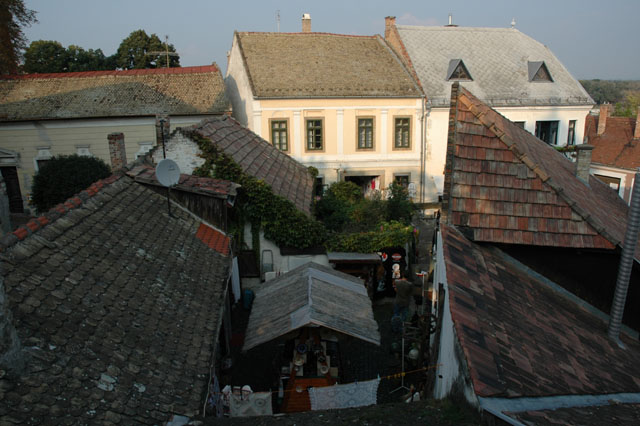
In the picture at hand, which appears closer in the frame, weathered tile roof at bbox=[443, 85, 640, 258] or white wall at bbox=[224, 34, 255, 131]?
weathered tile roof at bbox=[443, 85, 640, 258]

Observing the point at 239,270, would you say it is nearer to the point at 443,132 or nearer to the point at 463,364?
the point at 463,364

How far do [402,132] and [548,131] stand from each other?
27.6ft

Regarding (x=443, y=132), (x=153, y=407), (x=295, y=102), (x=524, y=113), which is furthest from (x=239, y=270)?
(x=524, y=113)

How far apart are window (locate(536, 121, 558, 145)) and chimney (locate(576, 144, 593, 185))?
1672 cm

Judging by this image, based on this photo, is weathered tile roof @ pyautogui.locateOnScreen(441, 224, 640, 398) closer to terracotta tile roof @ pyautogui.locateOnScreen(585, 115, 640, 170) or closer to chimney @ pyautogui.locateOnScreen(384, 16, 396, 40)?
terracotta tile roof @ pyautogui.locateOnScreen(585, 115, 640, 170)

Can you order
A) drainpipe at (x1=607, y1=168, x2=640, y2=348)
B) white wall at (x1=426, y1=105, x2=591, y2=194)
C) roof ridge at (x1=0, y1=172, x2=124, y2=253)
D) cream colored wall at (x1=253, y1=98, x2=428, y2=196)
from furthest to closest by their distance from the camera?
white wall at (x1=426, y1=105, x2=591, y2=194), cream colored wall at (x1=253, y1=98, x2=428, y2=196), roof ridge at (x1=0, y1=172, x2=124, y2=253), drainpipe at (x1=607, y1=168, x2=640, y2=348)

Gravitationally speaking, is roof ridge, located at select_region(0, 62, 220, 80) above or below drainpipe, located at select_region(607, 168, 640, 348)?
above

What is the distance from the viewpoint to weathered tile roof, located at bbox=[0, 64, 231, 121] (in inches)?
905

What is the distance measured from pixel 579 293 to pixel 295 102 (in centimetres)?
1819

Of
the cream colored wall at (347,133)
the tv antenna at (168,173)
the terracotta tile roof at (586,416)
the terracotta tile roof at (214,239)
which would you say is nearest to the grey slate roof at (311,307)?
the terracotta tile roof at (214,239)

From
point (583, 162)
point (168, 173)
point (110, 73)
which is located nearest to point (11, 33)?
point (110, 73)

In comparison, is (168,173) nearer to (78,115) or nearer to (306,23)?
(78,115)

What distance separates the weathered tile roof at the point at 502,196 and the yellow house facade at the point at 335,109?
1656 cm

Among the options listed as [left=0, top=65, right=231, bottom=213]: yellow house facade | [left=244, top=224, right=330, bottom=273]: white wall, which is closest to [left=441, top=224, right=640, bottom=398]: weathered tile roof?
[left=244, top=224, right=330, bottom=273]: white wall
